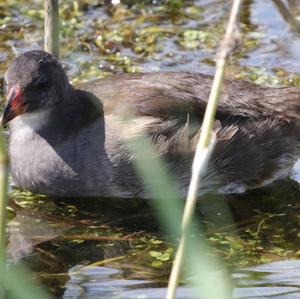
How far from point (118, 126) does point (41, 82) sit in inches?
20.9

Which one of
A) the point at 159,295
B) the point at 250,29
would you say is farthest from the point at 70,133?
the point at 250,29

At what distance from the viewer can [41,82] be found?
562cm

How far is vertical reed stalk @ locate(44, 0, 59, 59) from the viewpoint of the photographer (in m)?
6.17

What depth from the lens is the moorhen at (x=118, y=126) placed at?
557 cm

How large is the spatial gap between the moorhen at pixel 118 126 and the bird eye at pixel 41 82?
0.01 m

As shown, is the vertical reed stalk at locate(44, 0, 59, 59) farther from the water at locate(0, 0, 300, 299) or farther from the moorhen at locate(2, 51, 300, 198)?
the water at locate(0, 0, 300, 299)

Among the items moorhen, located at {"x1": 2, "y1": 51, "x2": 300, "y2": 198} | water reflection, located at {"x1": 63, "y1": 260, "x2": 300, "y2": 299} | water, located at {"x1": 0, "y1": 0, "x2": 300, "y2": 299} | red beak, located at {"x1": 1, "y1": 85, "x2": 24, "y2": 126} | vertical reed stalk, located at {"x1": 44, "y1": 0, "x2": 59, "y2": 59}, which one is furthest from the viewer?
vertical reed stalk, located at {"x1": 44, "y1": 0, "x2": 59, "y2": 59}

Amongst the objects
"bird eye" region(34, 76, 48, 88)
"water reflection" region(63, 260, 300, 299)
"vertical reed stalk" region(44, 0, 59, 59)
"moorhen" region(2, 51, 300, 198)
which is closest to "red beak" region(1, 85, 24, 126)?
"moorhen" region(2, 51, 300, 198)

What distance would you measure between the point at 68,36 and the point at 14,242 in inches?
116

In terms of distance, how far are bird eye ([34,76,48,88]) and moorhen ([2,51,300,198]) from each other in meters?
0.01

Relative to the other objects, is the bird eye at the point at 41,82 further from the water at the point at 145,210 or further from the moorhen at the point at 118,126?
the water at the point at 145,210

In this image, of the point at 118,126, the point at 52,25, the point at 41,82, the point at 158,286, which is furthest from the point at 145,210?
the point at 52,25

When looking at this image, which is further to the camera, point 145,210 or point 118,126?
point 145,210

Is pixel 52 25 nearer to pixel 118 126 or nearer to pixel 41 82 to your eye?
pixel 41 82
